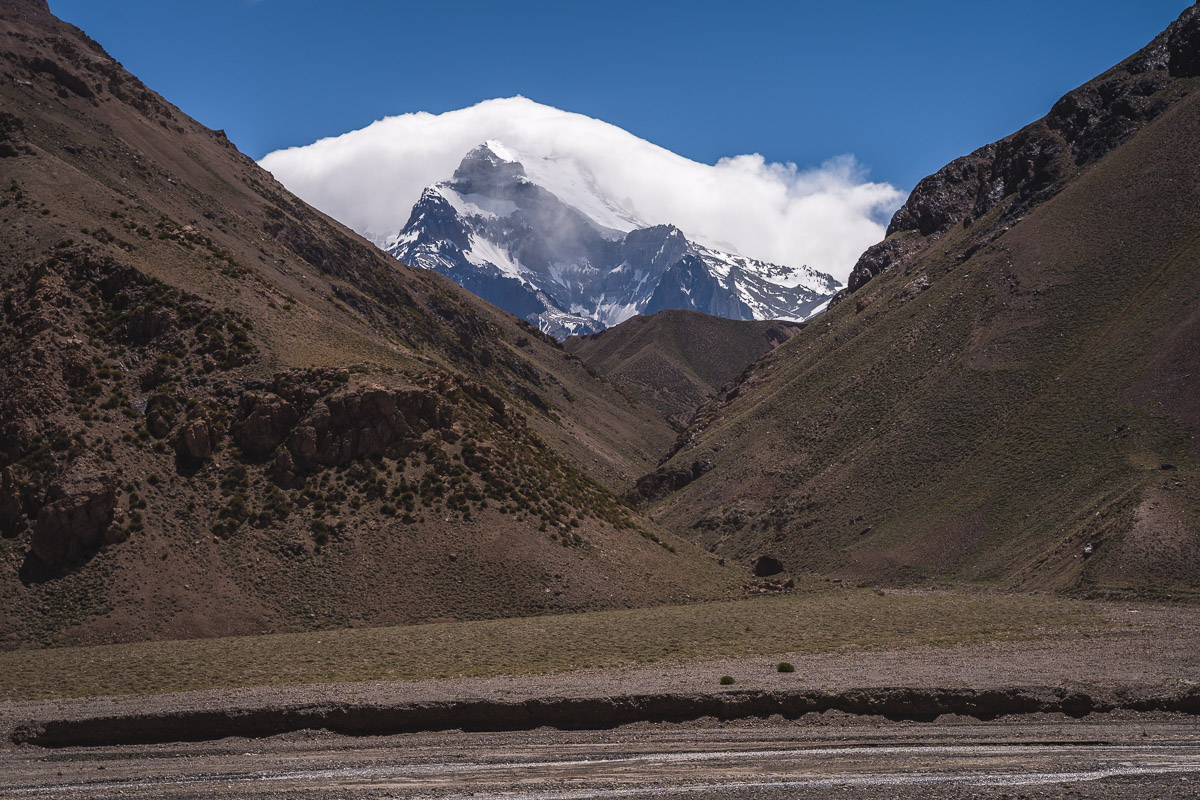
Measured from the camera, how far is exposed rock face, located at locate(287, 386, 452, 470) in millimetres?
48406

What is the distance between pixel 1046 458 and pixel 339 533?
48.8m

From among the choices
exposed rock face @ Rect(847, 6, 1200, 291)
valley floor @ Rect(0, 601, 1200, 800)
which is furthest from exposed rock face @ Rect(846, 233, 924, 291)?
valley floor @ Rect(0, 601, 1200, 800)

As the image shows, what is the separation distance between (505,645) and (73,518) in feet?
66.7

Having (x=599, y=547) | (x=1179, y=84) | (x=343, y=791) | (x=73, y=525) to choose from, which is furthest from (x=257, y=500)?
(x=1179, y=84)

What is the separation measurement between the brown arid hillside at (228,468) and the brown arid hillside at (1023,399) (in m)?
19.4

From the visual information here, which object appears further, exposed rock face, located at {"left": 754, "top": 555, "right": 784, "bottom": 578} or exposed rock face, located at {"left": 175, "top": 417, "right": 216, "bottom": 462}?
exposed rock face, located at {"left": 754, "top": 555, "right": 784, "bottom": 578}

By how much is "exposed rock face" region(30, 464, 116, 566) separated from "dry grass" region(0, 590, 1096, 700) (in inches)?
212

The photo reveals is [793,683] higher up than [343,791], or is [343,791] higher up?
[793,683]

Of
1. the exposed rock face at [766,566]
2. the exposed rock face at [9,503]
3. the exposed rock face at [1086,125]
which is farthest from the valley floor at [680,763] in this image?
the exposed rock face at [1086,125]

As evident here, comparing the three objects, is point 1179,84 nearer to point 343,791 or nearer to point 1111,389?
point 1111,389

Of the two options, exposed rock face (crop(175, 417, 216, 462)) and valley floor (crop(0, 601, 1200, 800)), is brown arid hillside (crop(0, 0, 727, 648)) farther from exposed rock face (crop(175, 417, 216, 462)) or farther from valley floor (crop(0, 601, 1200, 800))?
valley floor (crop(0, 601, 1200, 800))

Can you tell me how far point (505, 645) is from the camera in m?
34.8

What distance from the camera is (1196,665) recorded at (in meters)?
24.7

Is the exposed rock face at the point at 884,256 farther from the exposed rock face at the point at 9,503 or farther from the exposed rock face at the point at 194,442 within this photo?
the exposed rock face at the point at 9,503
